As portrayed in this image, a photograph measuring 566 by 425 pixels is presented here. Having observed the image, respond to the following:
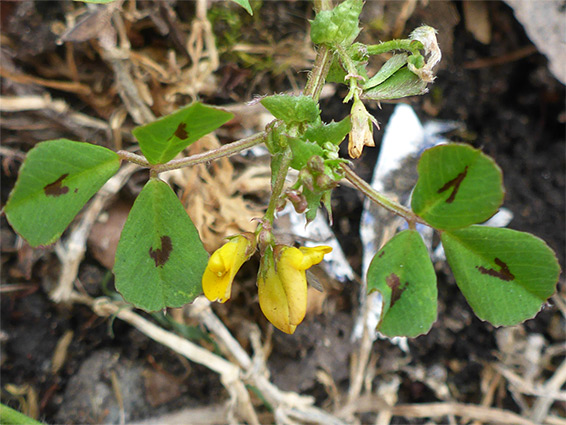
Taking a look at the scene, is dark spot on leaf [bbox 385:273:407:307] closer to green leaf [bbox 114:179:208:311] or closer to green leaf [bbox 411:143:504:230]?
green leaf [bbox 411:143:504:230]

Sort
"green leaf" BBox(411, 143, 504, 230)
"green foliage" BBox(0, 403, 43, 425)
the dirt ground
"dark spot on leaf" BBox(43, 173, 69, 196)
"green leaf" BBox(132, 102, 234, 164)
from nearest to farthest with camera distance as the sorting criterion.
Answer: "green leaf" BBox(132, 102, 234, 164)
"green leaf" BBox(411, 143, 504, 230)
"dark spot on leaf" BBox(43, 173, 69, 196)
"green foliage" BBox(0, 403, 43, 425)
the dirt ground

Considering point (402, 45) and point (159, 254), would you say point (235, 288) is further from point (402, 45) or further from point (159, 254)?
point (402, 45)

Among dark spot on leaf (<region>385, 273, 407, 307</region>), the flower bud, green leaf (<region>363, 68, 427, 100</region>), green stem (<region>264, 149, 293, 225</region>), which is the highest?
green leaf (<region>363, 68, 427, 100</region>)

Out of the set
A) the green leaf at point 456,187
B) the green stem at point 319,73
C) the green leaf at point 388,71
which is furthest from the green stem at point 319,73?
the green leaf at point 456,187

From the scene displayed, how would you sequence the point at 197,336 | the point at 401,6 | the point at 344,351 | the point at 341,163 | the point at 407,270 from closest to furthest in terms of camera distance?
the point at 341,163
the point at 407,270
the point at 197,336
the point at 344,351
the point at 401,6

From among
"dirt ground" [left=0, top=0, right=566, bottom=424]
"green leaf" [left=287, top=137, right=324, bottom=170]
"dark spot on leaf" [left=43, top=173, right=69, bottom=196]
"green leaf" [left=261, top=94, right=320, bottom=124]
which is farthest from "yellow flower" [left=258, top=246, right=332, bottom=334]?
"dirt ground" [left=0, top=0, right=566, bottom=424]

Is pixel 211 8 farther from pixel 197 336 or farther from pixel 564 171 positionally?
pixel 564 171

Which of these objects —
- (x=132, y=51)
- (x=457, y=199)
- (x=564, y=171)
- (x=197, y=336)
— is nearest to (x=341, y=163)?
(x=457, y=199)
